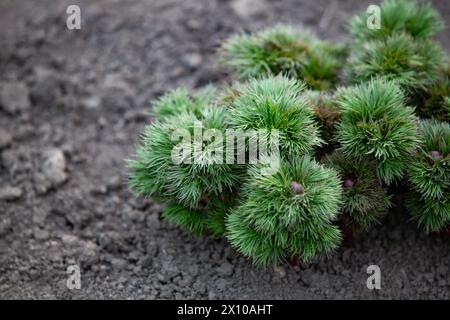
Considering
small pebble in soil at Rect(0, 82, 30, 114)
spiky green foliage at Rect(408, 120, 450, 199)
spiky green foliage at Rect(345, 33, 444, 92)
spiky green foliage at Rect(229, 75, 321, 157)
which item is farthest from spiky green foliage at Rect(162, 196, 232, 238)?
small pebble in soil at Rect(0, 82, 30, 114)

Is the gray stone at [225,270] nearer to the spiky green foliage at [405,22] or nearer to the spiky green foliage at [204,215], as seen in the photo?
the spiky green foliage at [204,215]

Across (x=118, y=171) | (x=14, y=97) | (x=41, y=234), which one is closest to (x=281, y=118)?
(x=118, y=171)

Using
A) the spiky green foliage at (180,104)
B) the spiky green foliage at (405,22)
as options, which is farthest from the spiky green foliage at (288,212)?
the spiky green foliage at (405,22)

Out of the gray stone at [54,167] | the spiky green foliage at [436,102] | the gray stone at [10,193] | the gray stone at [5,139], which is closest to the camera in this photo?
the spiky green foliage at [436,102]

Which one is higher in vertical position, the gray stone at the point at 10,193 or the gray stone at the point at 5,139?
the gray stone at the point at 5,139

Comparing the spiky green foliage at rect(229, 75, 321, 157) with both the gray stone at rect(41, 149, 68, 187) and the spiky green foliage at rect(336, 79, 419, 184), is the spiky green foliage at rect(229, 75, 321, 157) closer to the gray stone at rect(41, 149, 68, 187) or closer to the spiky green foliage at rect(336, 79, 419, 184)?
the spiky green foliage at rect(336, 79, 419, 184)

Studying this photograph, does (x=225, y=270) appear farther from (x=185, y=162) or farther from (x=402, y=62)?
(x=402, y=62)
